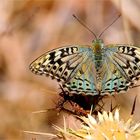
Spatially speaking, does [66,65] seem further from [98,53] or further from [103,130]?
[103,130]

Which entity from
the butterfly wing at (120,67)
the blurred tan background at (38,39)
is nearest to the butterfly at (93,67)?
the butterfly wing at (120,67)

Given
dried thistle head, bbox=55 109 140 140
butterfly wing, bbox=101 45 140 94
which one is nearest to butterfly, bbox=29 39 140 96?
butterfly wing, bbox=101 45 140 94

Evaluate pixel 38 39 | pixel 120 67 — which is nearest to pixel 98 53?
pixel 120 67

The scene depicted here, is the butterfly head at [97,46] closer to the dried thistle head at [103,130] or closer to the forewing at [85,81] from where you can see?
the forewing at [85,81]

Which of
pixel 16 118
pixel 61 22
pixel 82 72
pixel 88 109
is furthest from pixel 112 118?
pixel 61 22

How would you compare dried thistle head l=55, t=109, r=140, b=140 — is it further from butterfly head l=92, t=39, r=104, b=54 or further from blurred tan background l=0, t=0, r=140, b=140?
blurred tan background l=0, t=0, r=140, b=140
